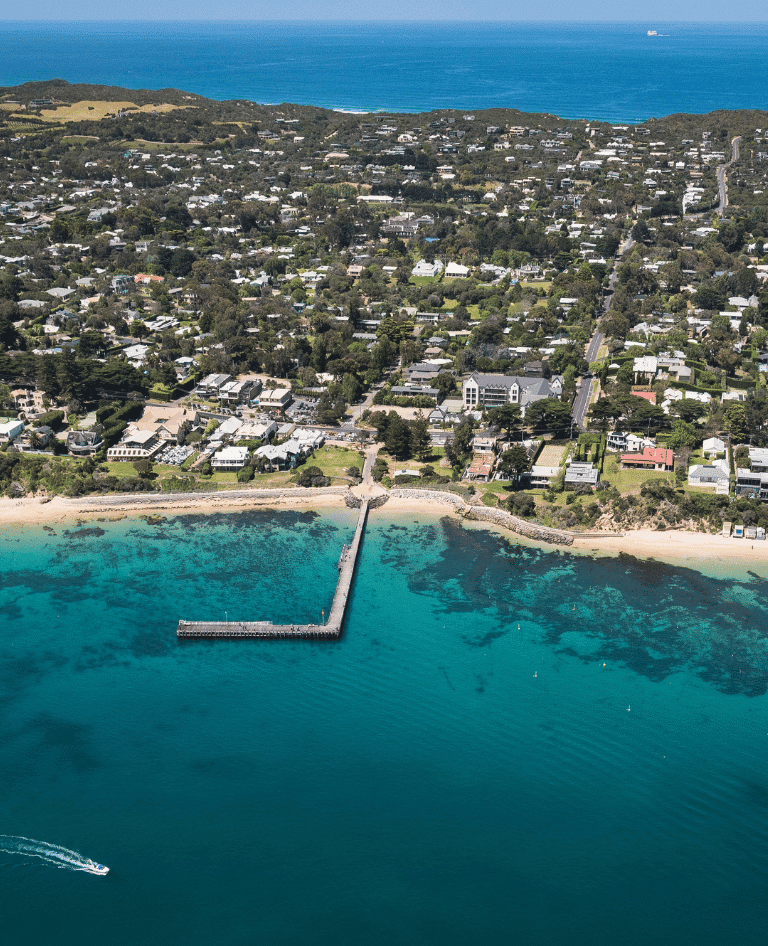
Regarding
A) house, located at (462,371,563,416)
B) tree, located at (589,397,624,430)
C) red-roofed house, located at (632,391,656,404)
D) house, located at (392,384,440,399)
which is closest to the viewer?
tree, located at (589,397,624,430)

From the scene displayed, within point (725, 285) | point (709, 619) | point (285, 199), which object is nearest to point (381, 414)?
point (709, 619)

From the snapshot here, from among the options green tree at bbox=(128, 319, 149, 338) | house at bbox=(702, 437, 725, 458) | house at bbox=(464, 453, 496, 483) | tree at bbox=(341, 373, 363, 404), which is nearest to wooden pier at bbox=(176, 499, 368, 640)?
house at bbox=(464, 453, 496, 483)

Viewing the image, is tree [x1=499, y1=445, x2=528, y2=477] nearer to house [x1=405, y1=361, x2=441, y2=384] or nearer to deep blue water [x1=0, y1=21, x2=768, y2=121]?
house [x1=405, y1=361, x2=441, y2=384]

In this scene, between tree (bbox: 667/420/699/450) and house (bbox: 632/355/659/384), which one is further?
house (bbox: 632/355/659/384)

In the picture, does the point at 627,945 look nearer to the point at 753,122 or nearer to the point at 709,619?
the point at 709,619

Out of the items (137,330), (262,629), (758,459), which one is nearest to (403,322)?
(137,330)

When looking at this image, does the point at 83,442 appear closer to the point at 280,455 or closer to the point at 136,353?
the point at 280,455
